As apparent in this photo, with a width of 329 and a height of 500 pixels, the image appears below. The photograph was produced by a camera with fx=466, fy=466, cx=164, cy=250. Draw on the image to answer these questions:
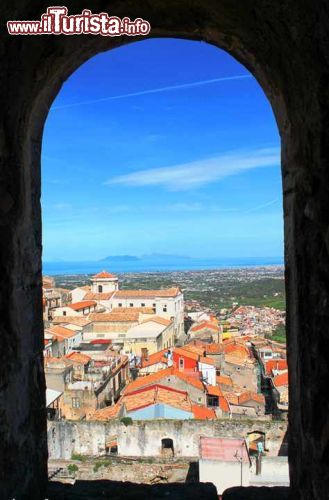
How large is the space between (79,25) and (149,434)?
57.7 ft

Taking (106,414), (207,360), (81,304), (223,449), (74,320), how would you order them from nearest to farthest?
(223,449) < (106,414) < (207,360) < (74,320) < (81,304)

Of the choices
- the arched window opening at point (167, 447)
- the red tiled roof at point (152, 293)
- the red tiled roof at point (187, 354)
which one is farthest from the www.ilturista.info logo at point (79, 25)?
the red tiled roof at point (152, 293)

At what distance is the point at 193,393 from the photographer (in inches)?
875

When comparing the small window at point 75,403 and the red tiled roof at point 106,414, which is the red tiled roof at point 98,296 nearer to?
the small window at point 75,403

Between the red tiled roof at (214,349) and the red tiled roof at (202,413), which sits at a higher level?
the red tiled roof at (214,349)

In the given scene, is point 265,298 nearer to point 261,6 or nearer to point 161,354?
point 161,354

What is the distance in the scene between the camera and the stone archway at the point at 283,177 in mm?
1586

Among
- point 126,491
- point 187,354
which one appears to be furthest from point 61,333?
point 126,491

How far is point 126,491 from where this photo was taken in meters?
2.47

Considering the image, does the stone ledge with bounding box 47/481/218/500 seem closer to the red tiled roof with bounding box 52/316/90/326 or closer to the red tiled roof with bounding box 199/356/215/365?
the red tiled roof with bounding box 199/356/215/365

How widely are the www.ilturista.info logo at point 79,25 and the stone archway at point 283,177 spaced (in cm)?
3

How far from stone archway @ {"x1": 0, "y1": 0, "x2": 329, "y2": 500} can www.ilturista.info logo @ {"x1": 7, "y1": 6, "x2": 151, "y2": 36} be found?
1.3 inches

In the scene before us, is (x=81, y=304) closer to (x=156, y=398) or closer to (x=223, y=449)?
(x=156, y=398)

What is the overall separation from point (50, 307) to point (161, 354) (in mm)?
22815
